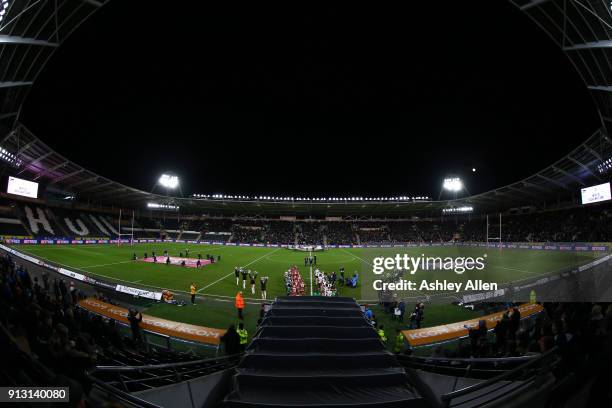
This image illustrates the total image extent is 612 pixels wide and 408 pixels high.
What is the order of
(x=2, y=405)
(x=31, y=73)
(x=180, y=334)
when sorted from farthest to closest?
1. (x=31, y=73)
2. (x=180, y=334)
3. (x=2, y=405)

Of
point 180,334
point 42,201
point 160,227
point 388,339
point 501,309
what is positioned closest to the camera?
point 180,334

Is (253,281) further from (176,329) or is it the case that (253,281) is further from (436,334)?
(436,334)

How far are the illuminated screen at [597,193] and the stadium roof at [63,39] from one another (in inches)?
82.7

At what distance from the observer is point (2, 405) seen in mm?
2375

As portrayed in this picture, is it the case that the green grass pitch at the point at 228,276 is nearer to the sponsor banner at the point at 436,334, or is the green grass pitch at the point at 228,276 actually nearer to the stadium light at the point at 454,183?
the sponsor banner at the point at 436,334

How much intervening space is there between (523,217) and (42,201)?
90.0m

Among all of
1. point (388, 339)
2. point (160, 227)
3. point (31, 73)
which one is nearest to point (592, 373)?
point (388, 339)

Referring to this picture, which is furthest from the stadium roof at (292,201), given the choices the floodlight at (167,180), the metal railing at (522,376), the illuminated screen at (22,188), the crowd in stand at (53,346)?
the crowd in stand at (53,346)

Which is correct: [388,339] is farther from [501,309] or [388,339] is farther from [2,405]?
[2,405]

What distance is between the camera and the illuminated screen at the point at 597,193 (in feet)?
97.8

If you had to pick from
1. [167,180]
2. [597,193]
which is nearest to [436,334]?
[597,193]

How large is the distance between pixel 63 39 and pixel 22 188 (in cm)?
3637

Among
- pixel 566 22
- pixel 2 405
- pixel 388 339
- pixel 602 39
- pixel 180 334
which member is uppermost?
pixel 566 22

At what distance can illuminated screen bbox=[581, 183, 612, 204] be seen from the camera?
2980 centimetres
